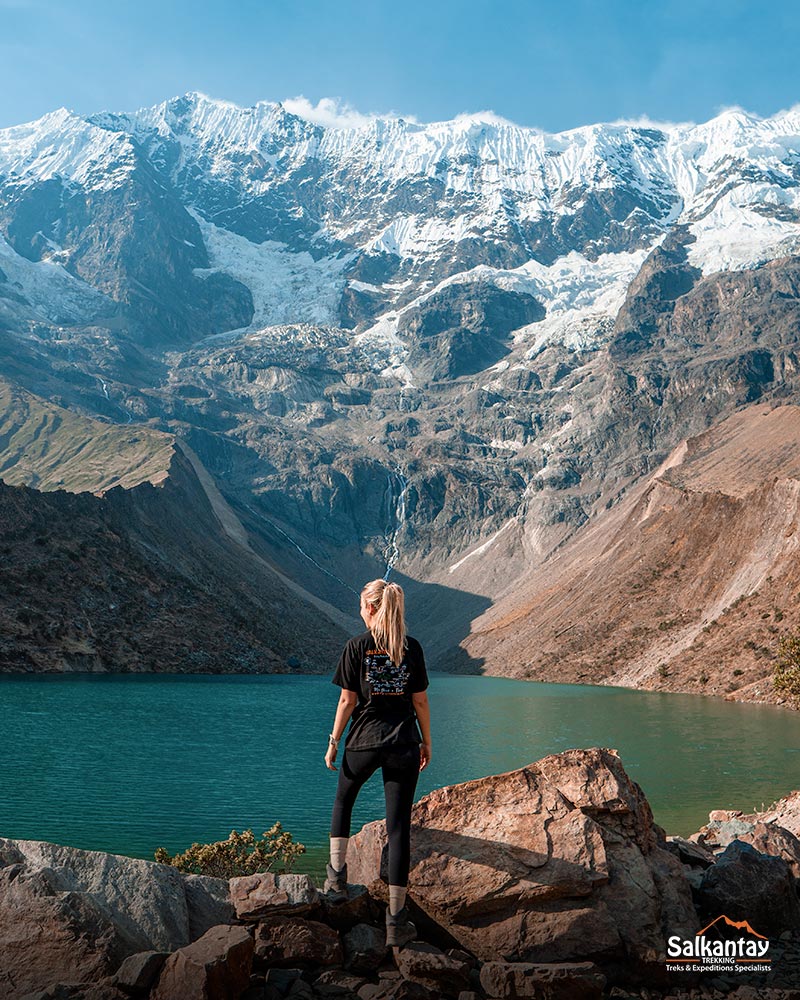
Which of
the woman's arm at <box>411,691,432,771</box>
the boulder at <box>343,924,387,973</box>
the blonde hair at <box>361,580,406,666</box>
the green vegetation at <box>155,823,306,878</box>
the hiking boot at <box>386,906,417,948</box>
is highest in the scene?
the blonde hair at <box>361,580,406,666</box>

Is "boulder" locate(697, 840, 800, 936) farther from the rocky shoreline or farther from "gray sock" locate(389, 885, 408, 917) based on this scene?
"gray sock" locate(389, 885, 408, 917)

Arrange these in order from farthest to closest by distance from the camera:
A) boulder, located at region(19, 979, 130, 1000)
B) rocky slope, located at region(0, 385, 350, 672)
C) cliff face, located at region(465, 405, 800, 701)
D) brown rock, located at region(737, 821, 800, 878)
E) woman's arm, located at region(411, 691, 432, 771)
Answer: rocky slope, located at region(0, 385, 350, 672) → cliff face, located at region(465, 405, 800, 701) → brown rock, located at region(737, 821, 800, 878) → woman's arm, located at region(411, 691, 432, 771) → boulder, located at region(19, 979, 130, 1000)

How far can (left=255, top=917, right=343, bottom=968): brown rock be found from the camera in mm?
10555

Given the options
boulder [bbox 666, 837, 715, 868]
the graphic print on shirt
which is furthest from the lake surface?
the graphic print on shirt

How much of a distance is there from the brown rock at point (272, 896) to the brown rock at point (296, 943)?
0.24 meters

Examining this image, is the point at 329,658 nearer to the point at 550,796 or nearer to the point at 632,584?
the point at 632,584

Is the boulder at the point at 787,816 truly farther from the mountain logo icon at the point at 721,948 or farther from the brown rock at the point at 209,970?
the brown rock at the point at 209,970

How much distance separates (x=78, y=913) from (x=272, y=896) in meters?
2.33

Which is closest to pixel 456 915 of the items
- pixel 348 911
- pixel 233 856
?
pixel 348 911

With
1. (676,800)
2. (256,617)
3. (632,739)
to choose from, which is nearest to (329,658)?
(256,617)

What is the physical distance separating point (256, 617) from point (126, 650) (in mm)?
34902

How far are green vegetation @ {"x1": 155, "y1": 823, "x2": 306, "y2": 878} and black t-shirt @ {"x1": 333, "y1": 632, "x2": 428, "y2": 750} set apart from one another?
871 centimetres

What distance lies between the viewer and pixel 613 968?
1128cm

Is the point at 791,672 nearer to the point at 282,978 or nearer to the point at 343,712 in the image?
the point at 343,712
